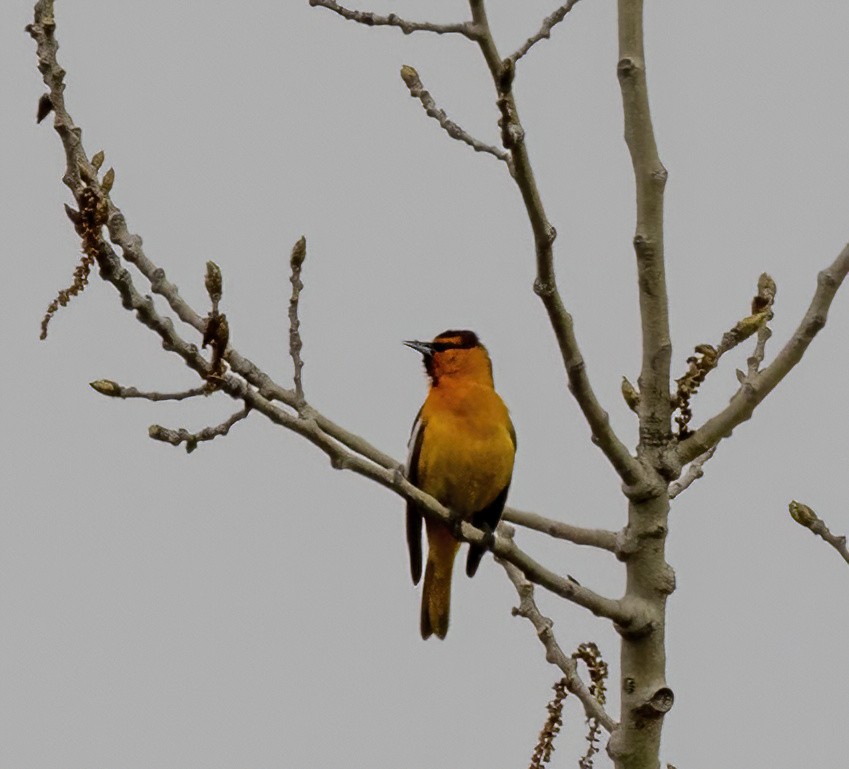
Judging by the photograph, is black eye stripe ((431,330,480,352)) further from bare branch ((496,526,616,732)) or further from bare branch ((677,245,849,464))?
bare branch ((677,245,849,464))

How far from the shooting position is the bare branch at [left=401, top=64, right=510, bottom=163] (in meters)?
4.31

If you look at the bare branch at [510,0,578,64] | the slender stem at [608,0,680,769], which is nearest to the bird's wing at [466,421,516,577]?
the slender stem at [608,0,680,769]

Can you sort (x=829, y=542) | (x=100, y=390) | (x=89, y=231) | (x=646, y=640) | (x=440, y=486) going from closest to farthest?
(x=89, y=231) → (x=100, y=390) → (x=829, y=542) → (x=646, y=640) → (x=440, y=486)

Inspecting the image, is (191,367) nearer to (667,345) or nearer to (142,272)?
(142,272)

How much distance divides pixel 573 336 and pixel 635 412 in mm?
829

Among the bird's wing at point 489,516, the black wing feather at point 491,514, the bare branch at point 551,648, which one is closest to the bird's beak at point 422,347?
the bird's wing at point 489,516

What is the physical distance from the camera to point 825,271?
4.71 meters

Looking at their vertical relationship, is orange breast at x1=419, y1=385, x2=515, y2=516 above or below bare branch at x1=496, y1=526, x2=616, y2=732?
above

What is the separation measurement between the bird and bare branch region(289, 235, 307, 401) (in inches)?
98.2

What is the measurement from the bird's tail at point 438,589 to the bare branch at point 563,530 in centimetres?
118

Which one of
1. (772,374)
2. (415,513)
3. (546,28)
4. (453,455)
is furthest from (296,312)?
(415,513)

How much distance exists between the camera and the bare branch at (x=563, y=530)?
18.5 feet

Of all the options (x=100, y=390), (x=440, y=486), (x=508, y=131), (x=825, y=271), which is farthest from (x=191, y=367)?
(x=440, y=486)

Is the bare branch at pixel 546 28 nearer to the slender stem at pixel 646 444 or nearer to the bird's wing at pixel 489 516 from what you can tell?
the slender stem at pixel 646 444
